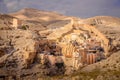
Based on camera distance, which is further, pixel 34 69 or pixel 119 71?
pixel 34 69

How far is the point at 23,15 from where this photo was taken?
141 metres

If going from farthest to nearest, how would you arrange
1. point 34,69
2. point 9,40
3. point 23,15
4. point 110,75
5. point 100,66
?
point 23,15 → point 9,40 → point 34,69 → point 100,66 → point 110,75

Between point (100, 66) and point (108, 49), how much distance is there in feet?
41.2

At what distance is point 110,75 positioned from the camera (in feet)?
118

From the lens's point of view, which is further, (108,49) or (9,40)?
(108,49)

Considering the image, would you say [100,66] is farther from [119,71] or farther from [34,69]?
[34,69]

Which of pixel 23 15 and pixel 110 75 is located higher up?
pixel 23 15

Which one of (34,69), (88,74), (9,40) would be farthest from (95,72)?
(9,40)

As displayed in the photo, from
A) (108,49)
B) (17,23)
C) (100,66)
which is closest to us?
(100,66)

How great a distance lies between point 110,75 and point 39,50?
1425 cm

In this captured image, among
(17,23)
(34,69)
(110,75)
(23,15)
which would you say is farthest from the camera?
(23,15)

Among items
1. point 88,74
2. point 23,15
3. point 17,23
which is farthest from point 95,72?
point 23,15

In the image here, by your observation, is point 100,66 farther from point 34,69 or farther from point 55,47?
point 55,47

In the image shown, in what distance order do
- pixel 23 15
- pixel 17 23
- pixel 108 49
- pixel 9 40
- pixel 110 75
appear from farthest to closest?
pixel 23 15
pixel 17 23
pixel 108 49
pixel 9 40
pixel 110 75
